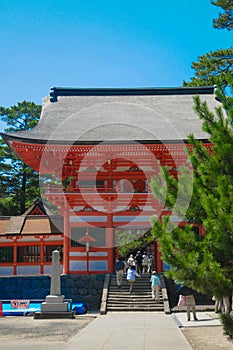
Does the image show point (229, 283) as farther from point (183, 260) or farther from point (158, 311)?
point (158, 311)

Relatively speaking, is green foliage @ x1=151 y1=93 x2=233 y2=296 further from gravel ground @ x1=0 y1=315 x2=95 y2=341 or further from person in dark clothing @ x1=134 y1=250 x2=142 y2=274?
person in dark clothing @ x1=134 y1=250 x2=142 y2=274

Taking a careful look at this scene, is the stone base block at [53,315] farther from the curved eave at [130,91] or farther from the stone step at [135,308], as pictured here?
the curved eave at [130,91]

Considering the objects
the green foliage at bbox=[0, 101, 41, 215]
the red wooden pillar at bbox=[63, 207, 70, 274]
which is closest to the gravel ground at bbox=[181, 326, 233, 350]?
the red wooden pillar at bbox=[63, 207, 70, 274]

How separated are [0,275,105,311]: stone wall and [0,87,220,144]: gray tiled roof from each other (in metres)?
5.96

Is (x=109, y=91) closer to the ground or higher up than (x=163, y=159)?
higher up

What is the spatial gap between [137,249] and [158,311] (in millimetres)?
8713

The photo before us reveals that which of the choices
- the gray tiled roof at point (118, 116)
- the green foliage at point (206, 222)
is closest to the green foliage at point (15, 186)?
the gray tiled roof at point (118, 116)

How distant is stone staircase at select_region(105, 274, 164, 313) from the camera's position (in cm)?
1734

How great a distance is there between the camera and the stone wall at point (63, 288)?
1938 centimetres

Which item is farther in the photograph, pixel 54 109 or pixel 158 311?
pixel 54 109

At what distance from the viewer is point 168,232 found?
25.3ft

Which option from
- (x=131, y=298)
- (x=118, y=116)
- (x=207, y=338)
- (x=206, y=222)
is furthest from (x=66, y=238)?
(x=206, y=222)

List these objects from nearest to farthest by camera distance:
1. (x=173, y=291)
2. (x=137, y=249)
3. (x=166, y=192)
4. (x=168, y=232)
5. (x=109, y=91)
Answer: (x=168, y=232) → (x=166, y=192) → (x=173, y=291) → (x=137, y=249) → (x=109, y=91)

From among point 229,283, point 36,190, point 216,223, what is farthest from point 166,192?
point 36,190
